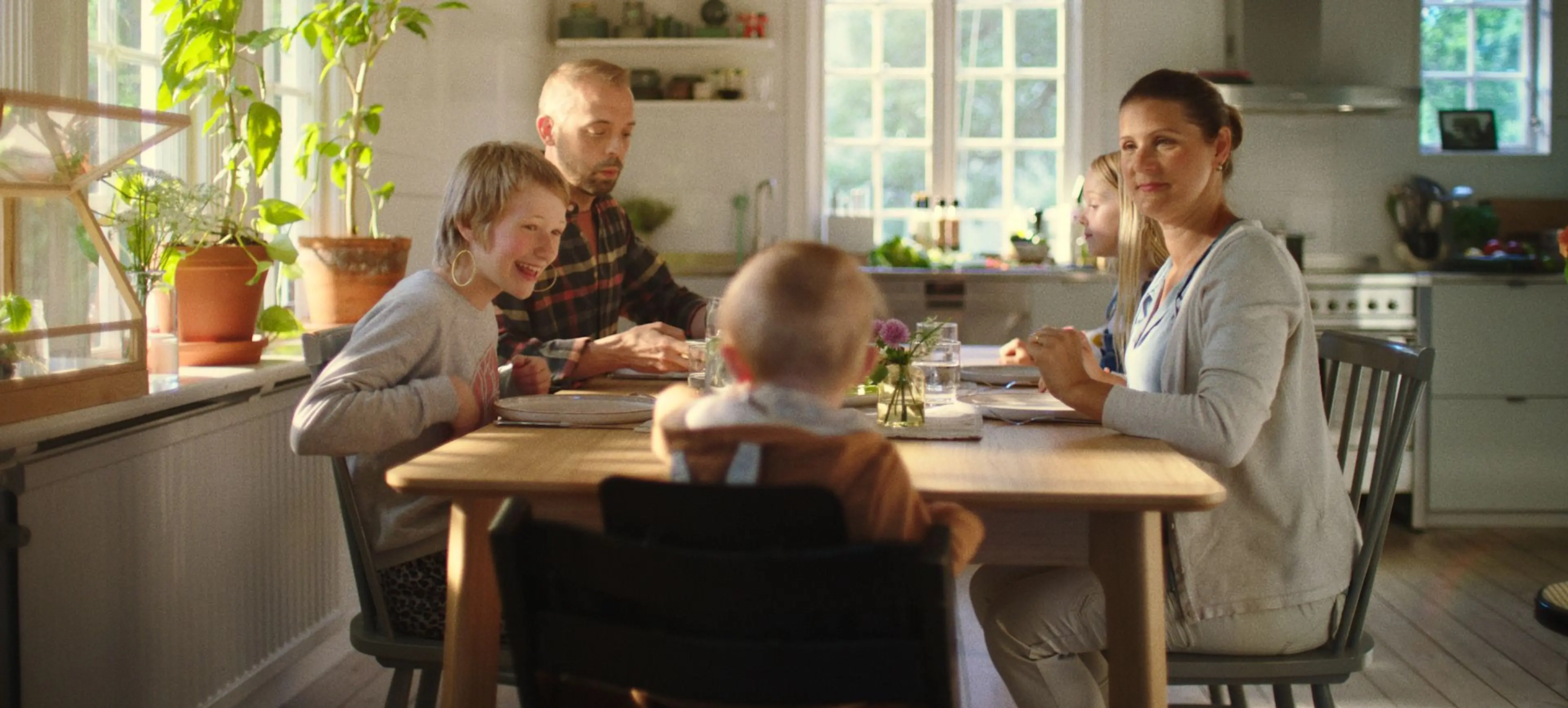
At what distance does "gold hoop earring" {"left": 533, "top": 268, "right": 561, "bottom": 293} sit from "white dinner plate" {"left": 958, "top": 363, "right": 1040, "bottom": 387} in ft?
2.73

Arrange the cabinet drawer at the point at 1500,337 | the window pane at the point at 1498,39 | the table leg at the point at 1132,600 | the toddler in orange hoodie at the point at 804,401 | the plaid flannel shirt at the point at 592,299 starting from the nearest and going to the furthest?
the toddler in orange hoodie at the point at 804,401, the table leg at the point at 1132,600, the plaid flannel shirt at the point at 592,299, the cabinet drawer at the point at 1500,337, the window pane at the point at 1498,39

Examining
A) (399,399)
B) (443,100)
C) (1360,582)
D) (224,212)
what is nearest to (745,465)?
(399,399)

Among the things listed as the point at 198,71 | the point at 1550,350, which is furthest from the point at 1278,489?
the point at 1550,350

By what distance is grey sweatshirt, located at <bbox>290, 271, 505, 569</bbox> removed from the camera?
1.93 m

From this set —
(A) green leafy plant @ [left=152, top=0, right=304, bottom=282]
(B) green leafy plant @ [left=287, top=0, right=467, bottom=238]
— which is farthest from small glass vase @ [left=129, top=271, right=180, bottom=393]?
(B) green leafy plant @ [left=287, top=0, right=467, bottom=238]

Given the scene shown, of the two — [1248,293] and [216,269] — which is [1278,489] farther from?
[216,269]

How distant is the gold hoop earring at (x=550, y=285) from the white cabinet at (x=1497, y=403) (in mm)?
3309

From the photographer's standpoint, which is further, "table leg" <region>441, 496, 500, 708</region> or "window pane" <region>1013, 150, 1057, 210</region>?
"window pane" <region>1013, 150, 1057, 210</region>

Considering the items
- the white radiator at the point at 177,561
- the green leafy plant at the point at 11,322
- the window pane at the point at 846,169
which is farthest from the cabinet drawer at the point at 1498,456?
the green leafy plant at the point at 11,322

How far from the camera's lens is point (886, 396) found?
6.67 feet

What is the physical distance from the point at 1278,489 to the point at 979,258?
3.93 metres

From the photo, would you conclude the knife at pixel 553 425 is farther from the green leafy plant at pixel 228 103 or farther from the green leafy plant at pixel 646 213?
the green leafy plant at pixel 646 213

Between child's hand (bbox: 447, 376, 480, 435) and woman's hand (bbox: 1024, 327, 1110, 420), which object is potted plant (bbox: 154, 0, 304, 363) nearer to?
child's hand (bbox: 447, 376, 480, 435)

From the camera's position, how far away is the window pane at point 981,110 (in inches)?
233
